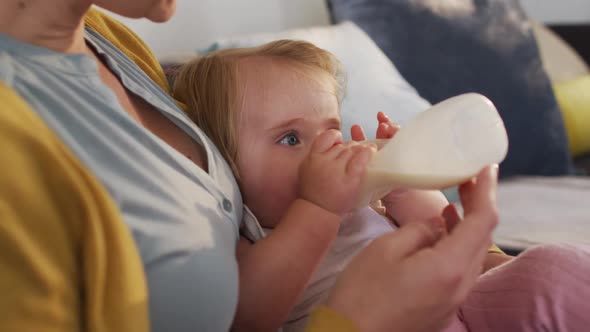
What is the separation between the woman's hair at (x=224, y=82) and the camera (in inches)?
33.6

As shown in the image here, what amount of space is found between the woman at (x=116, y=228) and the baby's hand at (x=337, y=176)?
0.09 meters

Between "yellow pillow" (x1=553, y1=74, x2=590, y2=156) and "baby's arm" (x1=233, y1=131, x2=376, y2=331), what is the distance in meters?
1.34

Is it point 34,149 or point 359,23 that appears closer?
point 34,149

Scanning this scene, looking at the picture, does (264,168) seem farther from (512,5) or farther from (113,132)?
(512,5)

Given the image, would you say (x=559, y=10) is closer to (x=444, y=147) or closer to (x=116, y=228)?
(x=444, y=147)

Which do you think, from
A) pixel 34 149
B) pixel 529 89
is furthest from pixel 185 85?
pixel 529 89

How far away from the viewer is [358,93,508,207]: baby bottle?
0.61 metres

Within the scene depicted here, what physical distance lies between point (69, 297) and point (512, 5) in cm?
163

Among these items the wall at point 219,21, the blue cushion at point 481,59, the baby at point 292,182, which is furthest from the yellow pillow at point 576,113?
the baby at point 292,182

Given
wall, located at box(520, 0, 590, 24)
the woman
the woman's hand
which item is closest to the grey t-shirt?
the woman

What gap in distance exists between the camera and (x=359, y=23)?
1.61m

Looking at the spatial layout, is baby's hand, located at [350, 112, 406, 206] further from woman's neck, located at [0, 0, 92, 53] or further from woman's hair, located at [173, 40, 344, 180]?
woman's neck, located at [0, 0, 92, 53]

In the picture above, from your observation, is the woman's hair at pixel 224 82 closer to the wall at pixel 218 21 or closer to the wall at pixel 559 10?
the wall at pixel 218 21

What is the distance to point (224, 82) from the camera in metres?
0.88
